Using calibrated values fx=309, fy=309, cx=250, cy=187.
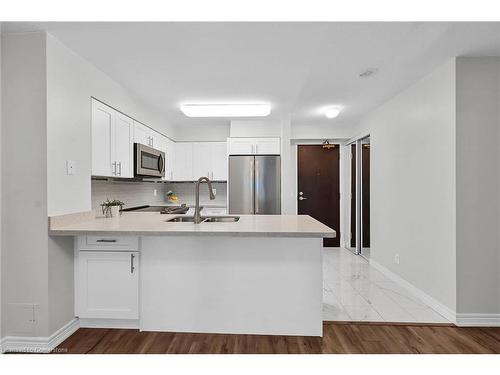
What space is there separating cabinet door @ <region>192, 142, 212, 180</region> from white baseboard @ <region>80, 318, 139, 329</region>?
10.2 ft

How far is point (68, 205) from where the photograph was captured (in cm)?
237

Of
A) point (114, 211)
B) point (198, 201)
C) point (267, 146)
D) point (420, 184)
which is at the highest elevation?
point (267, 146)

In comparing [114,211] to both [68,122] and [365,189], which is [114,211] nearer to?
[68,122]

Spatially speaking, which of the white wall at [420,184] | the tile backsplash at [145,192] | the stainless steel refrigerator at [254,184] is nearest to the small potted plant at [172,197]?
the tile backsplash at [145,192]

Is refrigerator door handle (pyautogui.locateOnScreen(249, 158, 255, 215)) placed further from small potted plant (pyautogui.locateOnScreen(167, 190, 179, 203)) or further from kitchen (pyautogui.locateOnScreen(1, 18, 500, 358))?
small potted plant (pyautogui.locateOnScreen(167, 190, 179, 203))

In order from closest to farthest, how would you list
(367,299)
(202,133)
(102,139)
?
(102,139), (367,299), (202,133)

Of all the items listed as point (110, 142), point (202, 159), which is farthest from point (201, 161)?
point (110, 142)

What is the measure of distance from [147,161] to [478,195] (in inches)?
137

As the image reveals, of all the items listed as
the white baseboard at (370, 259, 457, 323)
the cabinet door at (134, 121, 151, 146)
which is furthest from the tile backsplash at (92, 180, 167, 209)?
the white baseboard at (370, 259, 457, 323)

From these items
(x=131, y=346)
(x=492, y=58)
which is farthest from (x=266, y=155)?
(x=131, y=346)

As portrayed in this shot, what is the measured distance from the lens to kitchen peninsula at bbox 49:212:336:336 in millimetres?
2287

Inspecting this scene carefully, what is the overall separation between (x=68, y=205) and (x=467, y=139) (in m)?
3.28

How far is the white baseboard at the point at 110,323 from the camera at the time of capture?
2.42 meters

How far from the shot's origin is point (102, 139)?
2889mm
